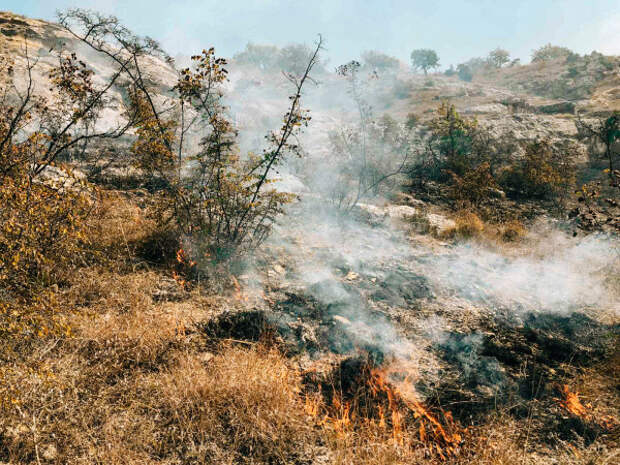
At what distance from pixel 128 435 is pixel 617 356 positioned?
3699 millimetres

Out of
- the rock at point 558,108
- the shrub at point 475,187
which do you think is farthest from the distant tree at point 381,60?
the shrub at point 475,187

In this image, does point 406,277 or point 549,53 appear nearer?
point 406,277

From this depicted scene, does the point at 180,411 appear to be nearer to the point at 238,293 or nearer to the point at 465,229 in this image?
the point at 238,293

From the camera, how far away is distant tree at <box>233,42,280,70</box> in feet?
100

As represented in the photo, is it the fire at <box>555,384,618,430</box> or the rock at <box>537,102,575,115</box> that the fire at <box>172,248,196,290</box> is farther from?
the rock at <box>537,102,575,115</box>

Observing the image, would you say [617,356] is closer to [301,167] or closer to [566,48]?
[301,167]

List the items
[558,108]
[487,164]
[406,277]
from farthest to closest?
1. [558,108]
2. [487,164]
3. [406,277]

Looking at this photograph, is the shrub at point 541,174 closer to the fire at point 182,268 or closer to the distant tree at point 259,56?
the fire at point 182,268

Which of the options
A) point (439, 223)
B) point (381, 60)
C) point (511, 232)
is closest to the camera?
point (511, 232)

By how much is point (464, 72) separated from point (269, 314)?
127ft

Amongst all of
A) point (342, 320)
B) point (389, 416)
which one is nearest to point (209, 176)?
point (342, 320)

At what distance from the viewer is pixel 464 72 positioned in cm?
3316

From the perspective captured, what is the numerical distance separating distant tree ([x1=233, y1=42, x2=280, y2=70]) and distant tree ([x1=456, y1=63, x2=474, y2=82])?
18622 mm

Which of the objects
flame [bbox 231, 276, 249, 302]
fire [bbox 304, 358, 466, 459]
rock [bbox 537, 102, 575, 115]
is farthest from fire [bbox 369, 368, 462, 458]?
rock [bbox 537, 102, 575, 115]
